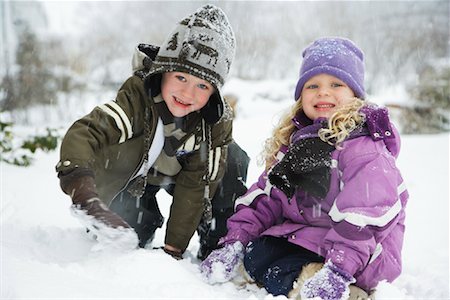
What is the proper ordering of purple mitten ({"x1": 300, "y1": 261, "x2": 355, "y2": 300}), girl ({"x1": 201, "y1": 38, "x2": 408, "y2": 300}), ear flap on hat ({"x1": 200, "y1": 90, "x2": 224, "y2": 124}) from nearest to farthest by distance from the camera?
1. purple mitten ({"x1": 300, "y1": 261, "x2": 355, "y2": 300})
2. girl ({"x1": 201, "y1": 38, "x2": 408, "y2": 300})
3. ear flap on hat ({"x1": 200, "y1": 90, "x2": 224, "y2": 124})

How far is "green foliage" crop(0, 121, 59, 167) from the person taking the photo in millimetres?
3670

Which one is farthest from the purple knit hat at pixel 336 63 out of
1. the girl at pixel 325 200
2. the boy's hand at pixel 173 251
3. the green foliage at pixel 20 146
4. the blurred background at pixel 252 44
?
the blurred background at pixel 252 44

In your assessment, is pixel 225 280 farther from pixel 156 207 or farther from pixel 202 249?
pixel 156 207

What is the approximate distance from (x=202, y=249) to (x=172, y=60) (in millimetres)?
922

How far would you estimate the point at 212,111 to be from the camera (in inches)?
87.0

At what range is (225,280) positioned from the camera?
1902mm

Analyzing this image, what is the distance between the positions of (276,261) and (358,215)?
444 mm

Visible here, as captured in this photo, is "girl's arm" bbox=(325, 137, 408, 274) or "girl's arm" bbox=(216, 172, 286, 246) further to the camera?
"girl's arm" bbox=(216, 172, 286, 246)

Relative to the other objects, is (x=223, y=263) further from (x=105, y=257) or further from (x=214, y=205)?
(x=214, y=205)

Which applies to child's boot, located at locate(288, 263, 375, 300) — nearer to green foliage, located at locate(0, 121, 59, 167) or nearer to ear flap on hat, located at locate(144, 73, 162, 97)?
ear flap on hat, located at locate(144, 73, 162, 97)

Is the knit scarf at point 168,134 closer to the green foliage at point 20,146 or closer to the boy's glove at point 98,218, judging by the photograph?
the boy's glove at point 98,218

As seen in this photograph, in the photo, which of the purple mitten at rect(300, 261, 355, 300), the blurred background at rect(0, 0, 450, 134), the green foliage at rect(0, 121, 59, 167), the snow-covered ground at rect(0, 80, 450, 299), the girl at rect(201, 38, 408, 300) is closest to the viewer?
the snow-covered ground at rect(0, 80, 450, 299)

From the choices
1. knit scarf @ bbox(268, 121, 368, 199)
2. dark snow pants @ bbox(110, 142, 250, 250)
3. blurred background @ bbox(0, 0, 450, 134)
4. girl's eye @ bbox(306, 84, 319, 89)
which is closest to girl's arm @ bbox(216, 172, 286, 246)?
knit scarf @ bbox(268, 121, 368, 199)

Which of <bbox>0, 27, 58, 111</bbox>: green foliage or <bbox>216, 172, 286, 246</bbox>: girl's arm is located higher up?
<bbox>0, 27, 58, 111</bbox>: green foliage
